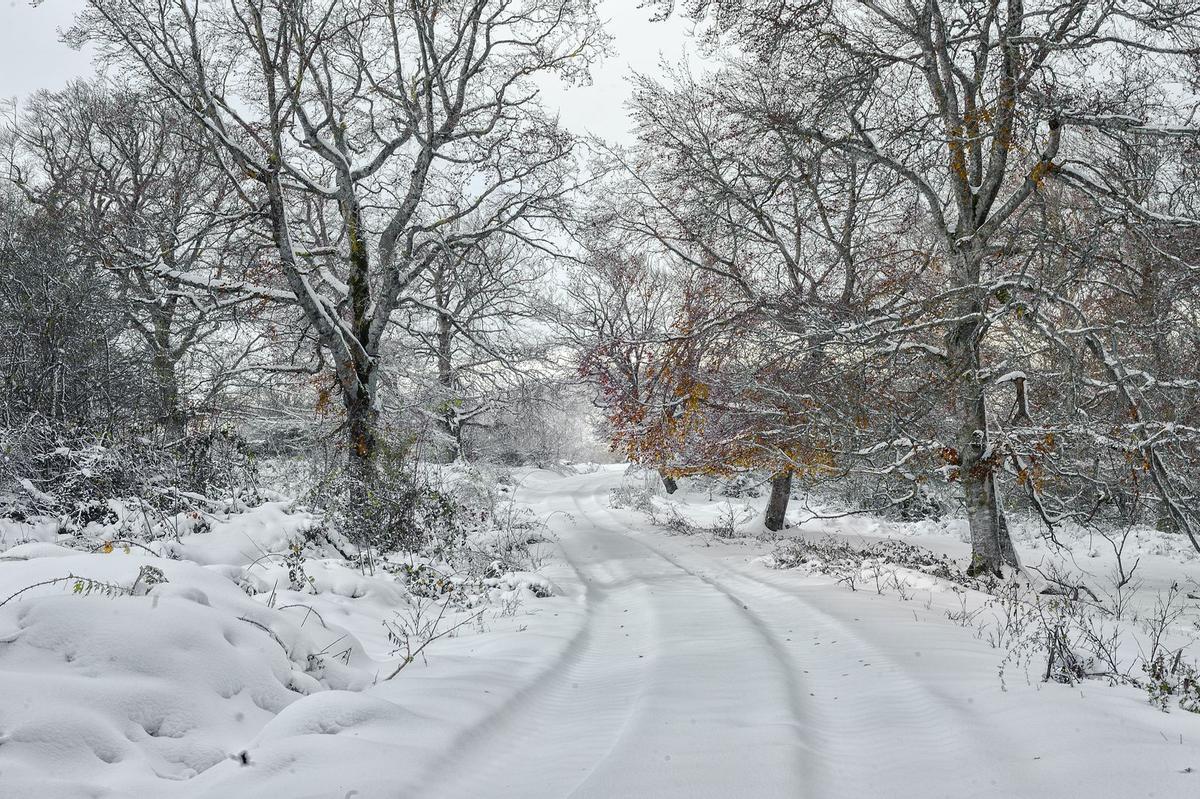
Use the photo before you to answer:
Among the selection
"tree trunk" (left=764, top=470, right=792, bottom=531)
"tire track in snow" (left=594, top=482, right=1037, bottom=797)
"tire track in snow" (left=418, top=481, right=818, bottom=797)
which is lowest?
"tire track in snow" (left=418, top=481, right=818, bottom=797)

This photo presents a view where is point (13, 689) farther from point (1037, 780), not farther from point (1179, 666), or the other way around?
Result: point (1179, 666)

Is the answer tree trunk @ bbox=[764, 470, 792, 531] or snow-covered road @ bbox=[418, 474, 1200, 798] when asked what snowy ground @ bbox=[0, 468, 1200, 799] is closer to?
snow-covered road @ bbox=[418, 474, 1200, 798]

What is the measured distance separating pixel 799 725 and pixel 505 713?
5.12 feet

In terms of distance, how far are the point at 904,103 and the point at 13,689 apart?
11686 mm

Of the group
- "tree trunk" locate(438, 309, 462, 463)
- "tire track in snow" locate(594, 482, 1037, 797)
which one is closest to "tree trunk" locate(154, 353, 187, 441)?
"tree trunk" locate(438, 309, 462, 463)

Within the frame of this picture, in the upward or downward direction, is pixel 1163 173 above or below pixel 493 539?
above

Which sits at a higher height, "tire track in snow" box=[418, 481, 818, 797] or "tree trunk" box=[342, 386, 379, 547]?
"tree trunk" box=[342, 386, 379, 547]

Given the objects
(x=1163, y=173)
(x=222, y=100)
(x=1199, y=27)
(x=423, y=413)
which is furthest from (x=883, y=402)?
(x=222, y=100)

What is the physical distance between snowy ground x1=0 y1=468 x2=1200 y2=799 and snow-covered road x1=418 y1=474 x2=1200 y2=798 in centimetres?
1

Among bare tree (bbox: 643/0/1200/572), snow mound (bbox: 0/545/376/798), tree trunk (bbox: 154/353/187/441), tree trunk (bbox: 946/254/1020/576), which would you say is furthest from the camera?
tree trunk (bbox: 154/353/187/441)

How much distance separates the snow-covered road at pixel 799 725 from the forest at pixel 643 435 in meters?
0.03

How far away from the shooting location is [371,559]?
783 centimetres

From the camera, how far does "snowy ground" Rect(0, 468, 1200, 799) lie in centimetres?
247

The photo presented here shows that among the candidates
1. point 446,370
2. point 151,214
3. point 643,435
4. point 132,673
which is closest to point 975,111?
point 643,435
